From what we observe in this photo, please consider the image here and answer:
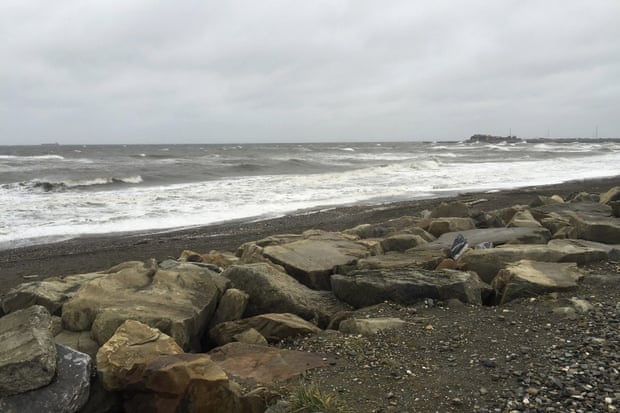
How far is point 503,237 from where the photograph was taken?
8.08 metres

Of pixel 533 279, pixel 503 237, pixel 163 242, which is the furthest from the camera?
pixel 163 242

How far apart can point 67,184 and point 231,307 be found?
24910mm

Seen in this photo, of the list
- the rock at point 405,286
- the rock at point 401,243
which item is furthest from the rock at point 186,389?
the rock at point 401,243

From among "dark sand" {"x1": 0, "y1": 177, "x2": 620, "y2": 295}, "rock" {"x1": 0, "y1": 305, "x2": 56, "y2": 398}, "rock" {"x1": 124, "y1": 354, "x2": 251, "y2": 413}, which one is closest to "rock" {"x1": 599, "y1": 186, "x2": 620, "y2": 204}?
"dark sand" {"x1": 0, "y1": 177, "x2": 620, "y2": 295}

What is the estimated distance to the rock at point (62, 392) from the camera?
3354 mm

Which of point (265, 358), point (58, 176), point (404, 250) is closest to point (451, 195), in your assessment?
point (404, 250)

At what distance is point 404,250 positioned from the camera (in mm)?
8078

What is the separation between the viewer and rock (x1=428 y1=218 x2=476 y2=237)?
31.5 feet

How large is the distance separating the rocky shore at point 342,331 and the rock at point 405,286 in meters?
0.02

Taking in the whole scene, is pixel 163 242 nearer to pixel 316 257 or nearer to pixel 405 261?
pixel 316 257

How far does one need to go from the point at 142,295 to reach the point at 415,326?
2.81 meters

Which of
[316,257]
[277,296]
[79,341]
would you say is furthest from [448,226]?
[79,341]

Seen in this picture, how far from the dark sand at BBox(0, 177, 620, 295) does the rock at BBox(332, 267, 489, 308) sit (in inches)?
209

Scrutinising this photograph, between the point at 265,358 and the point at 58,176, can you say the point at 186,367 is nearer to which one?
the point at 265,358
